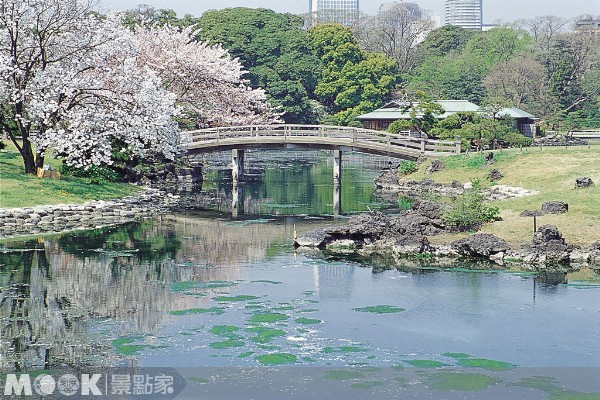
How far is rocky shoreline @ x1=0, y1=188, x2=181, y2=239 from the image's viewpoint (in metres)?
35.4

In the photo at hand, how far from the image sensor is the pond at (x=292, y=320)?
17766 millimetres

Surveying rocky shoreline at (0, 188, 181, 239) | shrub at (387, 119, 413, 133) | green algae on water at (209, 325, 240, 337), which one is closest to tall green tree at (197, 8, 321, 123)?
shrub at (387, 119, 413, 133)

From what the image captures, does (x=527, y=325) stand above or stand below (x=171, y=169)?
below

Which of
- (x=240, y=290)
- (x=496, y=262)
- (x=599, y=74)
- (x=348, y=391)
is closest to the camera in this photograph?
(x=348, y=391)

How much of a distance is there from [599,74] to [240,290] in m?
73.5

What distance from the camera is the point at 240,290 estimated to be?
25078 mm

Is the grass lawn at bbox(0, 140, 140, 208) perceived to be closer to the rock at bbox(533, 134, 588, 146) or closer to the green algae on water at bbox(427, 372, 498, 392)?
the green algae on water at bbox(427, 372, 498, 392)

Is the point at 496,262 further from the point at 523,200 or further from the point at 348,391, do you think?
the point at 348,391

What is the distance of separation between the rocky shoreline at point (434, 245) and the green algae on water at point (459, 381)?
10894mm

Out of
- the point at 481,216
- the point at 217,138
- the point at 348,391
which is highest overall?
the point at 217,138

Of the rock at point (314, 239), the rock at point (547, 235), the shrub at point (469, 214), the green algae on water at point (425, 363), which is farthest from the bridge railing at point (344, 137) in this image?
the green algae on water at point (425, 363)

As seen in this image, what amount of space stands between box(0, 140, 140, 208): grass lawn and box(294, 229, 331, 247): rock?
38.8ft

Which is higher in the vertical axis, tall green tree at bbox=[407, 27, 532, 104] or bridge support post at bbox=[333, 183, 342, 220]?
tall green tree at bbox=[407, 27, 532, 104]

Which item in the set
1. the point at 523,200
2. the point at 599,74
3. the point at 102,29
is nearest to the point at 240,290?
the point at 523,200
